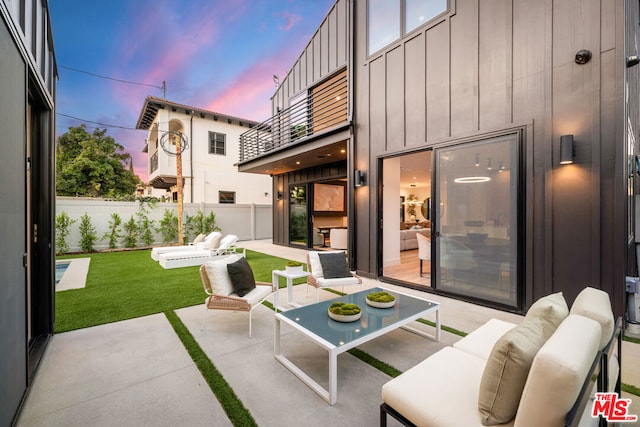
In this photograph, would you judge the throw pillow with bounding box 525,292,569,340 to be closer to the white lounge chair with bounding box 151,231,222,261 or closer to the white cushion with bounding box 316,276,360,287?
the white cushion with bounding box 316,276,360,287

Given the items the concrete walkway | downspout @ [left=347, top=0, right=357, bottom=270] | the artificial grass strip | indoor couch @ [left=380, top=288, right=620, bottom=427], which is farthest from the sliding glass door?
the artificial grass strip

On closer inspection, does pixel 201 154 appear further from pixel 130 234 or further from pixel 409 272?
pixel 409 272

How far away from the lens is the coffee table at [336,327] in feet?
7.02

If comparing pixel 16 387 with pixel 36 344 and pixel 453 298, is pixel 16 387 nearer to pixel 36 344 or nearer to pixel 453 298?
pixel 36 344

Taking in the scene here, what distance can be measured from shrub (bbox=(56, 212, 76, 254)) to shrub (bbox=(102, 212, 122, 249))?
1040 mm

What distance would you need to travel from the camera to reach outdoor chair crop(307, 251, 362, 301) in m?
4.33

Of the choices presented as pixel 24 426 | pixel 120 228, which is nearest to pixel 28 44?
pixel 24 426

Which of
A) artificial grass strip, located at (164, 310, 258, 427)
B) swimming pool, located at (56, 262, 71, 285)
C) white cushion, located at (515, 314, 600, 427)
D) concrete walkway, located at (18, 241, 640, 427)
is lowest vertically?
concrete walkway, located at (18, 241, 640, 427)

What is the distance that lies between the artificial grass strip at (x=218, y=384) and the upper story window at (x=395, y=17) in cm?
630

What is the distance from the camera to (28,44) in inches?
87.4

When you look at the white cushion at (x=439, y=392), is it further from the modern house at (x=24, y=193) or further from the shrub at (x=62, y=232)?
the shrub at (x=62, y=232)

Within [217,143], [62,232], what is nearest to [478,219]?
[62,232]

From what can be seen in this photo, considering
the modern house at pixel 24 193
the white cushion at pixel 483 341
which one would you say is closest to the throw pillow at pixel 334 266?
the white cushion at pixel 483 341

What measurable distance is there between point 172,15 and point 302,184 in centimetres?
1125
